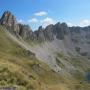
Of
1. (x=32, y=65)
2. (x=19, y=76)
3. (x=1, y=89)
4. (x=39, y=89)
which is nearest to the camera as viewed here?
(x=1, y=89)

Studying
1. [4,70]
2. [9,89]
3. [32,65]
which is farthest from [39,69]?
[9,89]

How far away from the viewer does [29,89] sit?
34.1 metres

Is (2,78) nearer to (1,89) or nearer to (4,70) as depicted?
(4,70)

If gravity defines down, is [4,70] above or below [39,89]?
above

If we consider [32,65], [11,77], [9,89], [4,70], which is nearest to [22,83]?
[11,77]

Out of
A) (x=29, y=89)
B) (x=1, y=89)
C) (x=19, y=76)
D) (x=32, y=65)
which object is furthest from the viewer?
(x=32, y=65)

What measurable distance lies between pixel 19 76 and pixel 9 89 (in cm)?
1138

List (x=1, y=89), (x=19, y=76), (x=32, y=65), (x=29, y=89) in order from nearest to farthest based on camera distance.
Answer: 1. (x=1, y=89)
2. (x=29, y=89)
3. (x=19, y=76)
4. (x=32, y=65)

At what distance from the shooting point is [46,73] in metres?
172

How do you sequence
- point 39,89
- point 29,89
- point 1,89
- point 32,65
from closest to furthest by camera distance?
point 1,89 → point 29,89 → point 39,89 → point 32,65

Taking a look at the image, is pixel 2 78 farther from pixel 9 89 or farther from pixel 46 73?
pixel 46 73

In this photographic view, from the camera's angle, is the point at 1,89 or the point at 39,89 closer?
the point at 1,89

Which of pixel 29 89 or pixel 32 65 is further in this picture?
pixel 32 65

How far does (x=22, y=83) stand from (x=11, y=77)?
1980 mm
